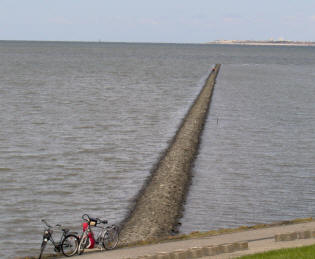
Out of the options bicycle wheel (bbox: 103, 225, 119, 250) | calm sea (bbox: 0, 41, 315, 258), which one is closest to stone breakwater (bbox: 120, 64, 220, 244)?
calm sea (bbox: 0, 41, 315, 258)

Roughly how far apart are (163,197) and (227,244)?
7498mm

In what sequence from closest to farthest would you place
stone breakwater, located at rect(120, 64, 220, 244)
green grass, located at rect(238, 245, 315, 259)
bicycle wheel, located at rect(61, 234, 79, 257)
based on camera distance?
green grass, located at rect(238, 245, 315, 259) < bicycle wheel, located at rect(61, 234, 79, 257) < stone breakwater, located at rect(120, 64, 220, 244)

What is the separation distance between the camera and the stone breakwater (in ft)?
52.4

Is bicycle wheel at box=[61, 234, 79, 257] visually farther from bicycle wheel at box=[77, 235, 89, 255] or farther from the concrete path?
the concrete path

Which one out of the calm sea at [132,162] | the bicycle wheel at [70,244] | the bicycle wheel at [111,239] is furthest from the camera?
the calm sea at [132,162]

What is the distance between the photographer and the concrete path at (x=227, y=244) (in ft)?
37.9

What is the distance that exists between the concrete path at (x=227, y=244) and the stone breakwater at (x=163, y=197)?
1986 millimetres

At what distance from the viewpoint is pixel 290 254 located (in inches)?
444

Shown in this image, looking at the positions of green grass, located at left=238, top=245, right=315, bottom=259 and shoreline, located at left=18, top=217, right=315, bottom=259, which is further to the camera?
shoreline, located at left=18, top=217, right=315, bottom=259

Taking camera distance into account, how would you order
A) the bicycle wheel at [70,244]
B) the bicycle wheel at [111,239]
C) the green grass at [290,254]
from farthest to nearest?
the bicycle wheel at [111,239], the bicycle wheel at [70,244], the green grass at [290,254]

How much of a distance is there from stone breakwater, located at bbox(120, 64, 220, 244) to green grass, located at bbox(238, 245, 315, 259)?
3.95 meters

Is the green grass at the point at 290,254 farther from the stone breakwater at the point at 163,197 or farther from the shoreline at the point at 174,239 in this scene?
the stone breakwater at the point at 163,197

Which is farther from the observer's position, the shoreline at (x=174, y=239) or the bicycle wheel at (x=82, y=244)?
the shoreline at (x=174, y=239)

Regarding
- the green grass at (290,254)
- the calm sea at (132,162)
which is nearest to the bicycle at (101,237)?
the green grass at (290,254)
